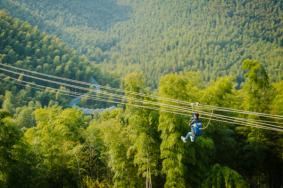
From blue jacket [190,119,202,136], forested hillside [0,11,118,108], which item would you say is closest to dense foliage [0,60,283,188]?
blue jacket [190,119,202,136]

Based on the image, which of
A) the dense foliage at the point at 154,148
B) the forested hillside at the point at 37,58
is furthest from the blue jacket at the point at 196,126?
the forested hillside at the point at 37,58

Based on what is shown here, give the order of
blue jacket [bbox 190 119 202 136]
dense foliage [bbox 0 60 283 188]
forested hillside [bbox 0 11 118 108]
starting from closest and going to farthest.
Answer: blue jacket [bbox 190 119 202 136], dense foliage [bbox 0 60 283 188], forested hillside [bbox 0 11 118 108]

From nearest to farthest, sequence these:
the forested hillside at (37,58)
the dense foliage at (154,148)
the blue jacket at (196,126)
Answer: the blue jacket at (196,126) < the dense foliage at (154,148) < the forested hillside at (37,58)

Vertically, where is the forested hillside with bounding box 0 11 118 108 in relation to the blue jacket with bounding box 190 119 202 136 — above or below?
above

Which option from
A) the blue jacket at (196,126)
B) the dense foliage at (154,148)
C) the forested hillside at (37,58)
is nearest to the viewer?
the blue jacket at (196,126)

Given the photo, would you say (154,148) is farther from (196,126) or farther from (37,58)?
(37,58)

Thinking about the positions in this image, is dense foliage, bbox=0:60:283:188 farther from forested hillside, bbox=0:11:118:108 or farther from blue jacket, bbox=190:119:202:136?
forested hillside, bbox=0:11:118:108

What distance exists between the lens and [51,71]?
345 ft

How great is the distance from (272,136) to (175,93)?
8.36 m

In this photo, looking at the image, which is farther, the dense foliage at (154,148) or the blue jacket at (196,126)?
the dense foliage at (154,148)

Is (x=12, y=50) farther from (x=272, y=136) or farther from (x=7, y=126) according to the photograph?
(x=272, y=136)

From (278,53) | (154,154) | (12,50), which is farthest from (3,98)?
(278,53)

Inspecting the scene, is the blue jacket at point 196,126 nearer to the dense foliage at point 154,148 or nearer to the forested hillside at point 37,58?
the dense foliage at point 154,148

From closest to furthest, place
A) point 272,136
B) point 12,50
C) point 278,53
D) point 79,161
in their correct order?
point 272,136 < point 79,161 < point 12,50 < point 278,53
